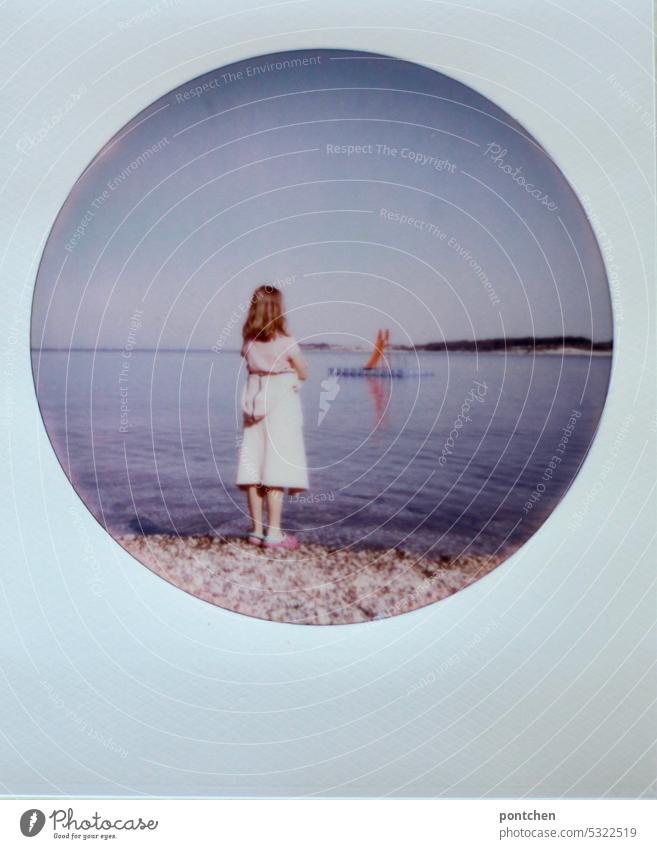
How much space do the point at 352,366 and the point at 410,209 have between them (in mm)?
214

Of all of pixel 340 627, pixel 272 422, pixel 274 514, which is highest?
pixel 272 422

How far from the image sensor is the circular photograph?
38.6 inches

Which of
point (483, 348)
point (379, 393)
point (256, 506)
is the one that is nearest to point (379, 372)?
point (379, 393)

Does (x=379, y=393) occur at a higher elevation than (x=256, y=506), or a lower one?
higher

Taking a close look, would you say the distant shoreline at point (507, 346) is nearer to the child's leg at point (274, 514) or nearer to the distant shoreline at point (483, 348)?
the distant shoreline at point (483, 348)

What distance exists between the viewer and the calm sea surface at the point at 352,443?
100 cm

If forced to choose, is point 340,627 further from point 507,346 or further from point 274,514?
point 507,346

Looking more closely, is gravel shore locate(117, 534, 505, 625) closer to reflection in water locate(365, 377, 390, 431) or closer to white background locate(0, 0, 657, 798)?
white background locate(0, 0, 657, 798)

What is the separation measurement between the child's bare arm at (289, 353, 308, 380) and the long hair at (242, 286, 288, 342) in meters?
0.04

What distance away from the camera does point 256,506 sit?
102cm

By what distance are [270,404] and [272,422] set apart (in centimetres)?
2

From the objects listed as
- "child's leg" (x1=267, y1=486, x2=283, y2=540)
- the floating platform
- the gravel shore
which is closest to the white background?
the gravel shore

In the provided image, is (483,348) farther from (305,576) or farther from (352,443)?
(305,576)
